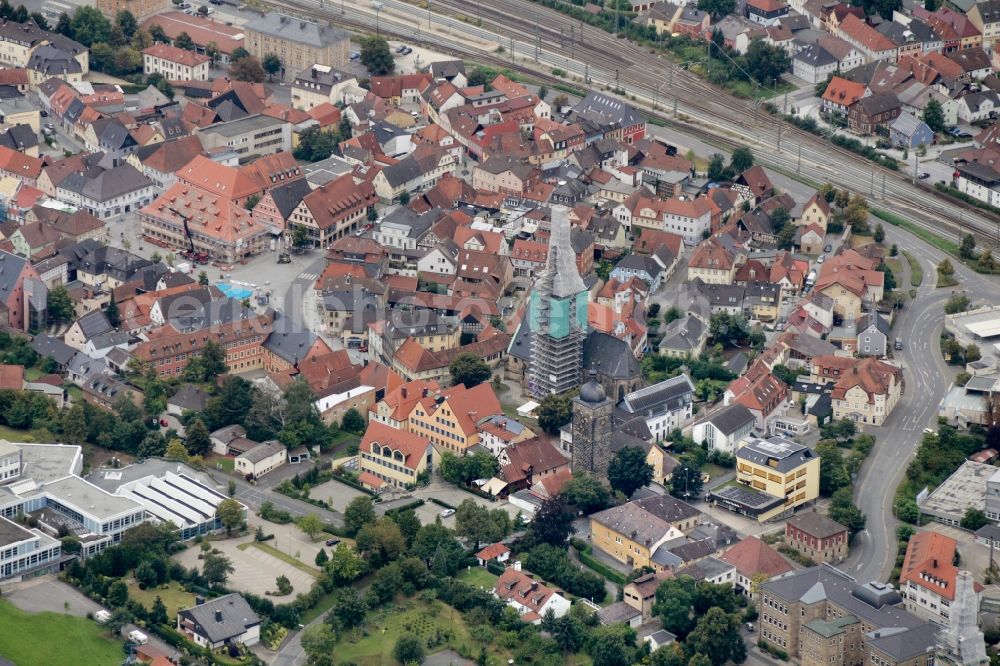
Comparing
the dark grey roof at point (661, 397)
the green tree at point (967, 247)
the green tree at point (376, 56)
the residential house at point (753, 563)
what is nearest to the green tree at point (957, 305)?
the green tree at point (967, 247)

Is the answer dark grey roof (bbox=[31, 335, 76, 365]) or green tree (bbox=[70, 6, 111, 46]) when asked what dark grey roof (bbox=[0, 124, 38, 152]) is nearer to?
green tree (bbox=[70, 6, 111, 46])

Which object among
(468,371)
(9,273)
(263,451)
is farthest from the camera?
(9,273)

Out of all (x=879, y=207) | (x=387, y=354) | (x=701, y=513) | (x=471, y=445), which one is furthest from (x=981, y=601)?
(x=879, y=207)

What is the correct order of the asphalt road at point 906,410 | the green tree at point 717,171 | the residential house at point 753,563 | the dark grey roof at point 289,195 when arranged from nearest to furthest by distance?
the residential house at point 753,563 < the asphalt road at point 906,410 < the dark grey roof at point 289,195 < the green tree at point 717,171

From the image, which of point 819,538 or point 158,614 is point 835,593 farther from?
point 158,614

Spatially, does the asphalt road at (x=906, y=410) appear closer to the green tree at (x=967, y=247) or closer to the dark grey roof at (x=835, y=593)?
the green tree at (x=967, y=247)

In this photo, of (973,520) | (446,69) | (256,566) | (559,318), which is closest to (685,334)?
(559,318)

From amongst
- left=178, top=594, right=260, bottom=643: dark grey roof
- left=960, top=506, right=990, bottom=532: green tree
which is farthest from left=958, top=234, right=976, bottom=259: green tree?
left=178, top=594, right=260, bottom=643: dark grey roof

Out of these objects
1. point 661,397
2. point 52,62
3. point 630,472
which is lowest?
point 52,62
